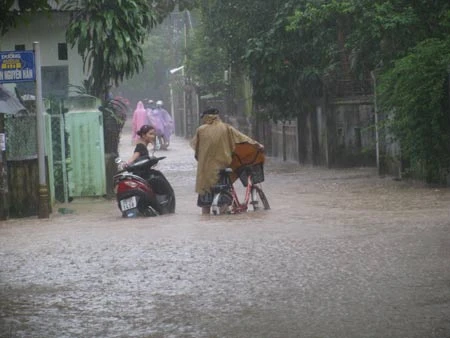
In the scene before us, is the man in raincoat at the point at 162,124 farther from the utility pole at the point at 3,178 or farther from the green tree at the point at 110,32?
the utility pole at the point at 3,178

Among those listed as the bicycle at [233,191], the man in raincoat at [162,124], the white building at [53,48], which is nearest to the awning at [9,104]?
the bicycle at [233,191]

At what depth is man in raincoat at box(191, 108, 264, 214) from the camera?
1645 centimetres

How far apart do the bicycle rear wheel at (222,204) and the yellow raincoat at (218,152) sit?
8.4 inches

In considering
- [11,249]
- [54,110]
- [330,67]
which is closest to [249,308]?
[11,249]

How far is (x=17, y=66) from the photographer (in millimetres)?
16500

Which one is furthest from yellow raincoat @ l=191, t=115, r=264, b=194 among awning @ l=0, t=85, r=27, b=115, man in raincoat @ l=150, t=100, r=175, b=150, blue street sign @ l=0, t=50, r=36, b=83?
man in raincoat @ l=150, t=100, r=175, b=150

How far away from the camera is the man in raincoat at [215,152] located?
16453mm

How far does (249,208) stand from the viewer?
1752 centimetres

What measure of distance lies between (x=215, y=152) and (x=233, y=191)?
65 cm

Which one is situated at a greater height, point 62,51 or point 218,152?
point 62,51

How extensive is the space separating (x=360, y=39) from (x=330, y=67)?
3952mm

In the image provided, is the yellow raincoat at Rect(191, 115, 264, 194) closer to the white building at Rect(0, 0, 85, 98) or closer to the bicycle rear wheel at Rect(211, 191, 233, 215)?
the bicycle rear wheel at Rect(211, 191, 233, 215)

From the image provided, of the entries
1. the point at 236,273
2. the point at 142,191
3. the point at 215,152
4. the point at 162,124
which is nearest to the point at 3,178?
the point at 142,191

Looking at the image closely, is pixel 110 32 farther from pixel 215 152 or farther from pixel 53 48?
pixel 215 152
